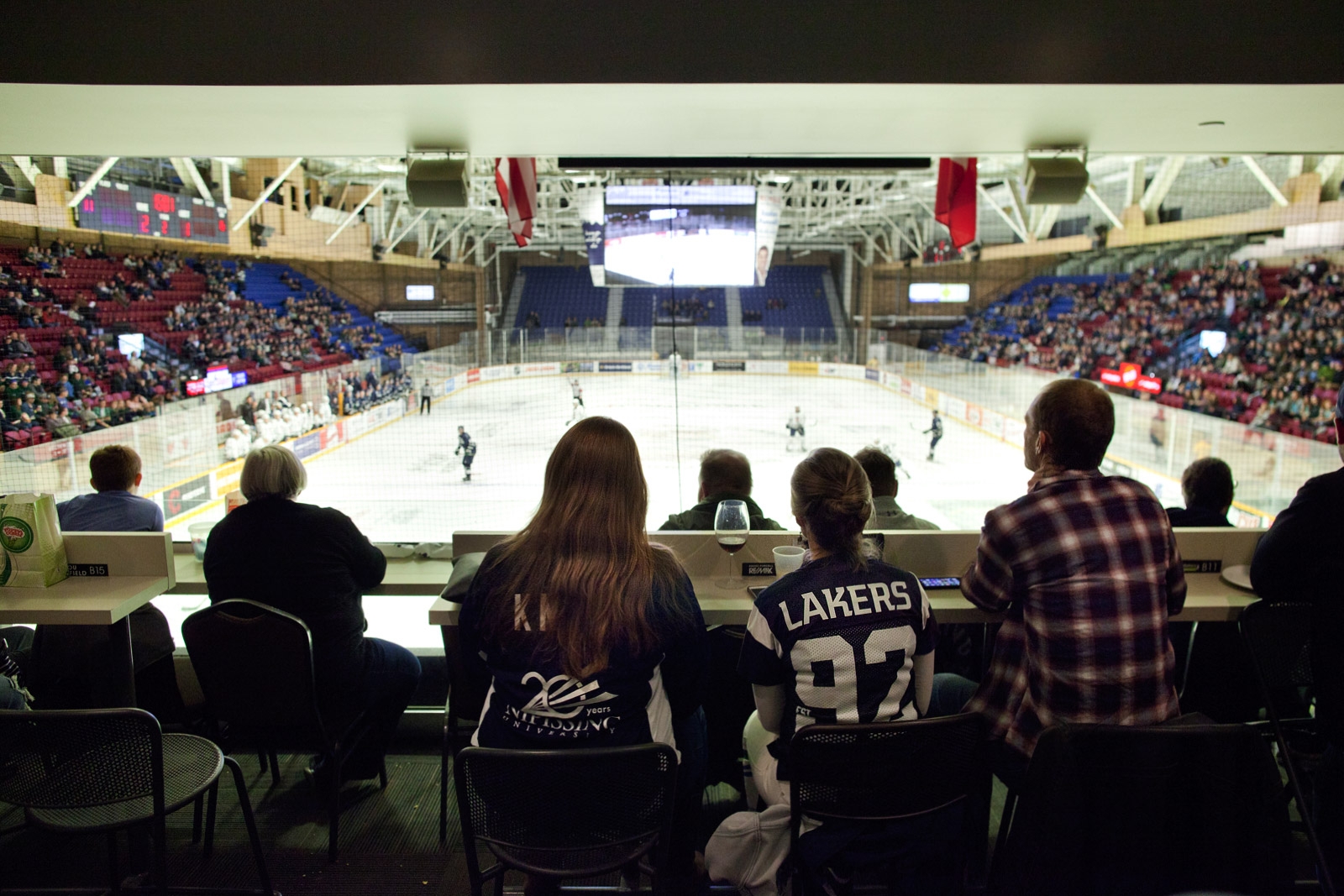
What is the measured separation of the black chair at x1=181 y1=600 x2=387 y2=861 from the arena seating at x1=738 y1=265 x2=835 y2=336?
11.2 m

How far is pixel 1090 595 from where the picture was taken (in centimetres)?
152

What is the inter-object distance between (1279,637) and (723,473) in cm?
162

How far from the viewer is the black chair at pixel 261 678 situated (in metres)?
1.88

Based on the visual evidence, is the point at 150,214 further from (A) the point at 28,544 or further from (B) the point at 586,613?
(B) the point at 586,613

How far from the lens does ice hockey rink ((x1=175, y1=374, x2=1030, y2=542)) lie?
8.05m

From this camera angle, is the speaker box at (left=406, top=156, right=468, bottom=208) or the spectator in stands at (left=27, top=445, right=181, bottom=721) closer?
the spectator in stands at (left=27, top=445, right=181, bottom=721)

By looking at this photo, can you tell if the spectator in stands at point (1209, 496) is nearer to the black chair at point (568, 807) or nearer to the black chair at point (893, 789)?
the black chair at point (893, 789)

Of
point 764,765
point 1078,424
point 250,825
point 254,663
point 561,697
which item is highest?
point 1078,424

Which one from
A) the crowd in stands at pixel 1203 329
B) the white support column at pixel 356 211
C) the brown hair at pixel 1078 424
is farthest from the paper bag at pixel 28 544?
the crowd in stands at pixel 1203 329

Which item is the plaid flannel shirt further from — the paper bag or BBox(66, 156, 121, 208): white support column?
BBox(66, 156, 121, 208): white support column

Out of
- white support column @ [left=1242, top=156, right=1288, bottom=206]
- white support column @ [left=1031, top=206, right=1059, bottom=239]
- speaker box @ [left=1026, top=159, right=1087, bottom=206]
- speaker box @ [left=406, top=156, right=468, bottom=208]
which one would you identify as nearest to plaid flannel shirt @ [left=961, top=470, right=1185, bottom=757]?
speaker box @ [left=1026, top=159, right=1087, bottom=206]

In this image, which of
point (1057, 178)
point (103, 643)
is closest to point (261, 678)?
point (103, 643)

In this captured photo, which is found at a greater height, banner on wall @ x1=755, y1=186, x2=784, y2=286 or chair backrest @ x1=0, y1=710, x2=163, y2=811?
banner on wall @ x1=755, y1=186, x2=784, y2=286

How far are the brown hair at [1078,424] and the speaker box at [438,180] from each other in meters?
2.70
